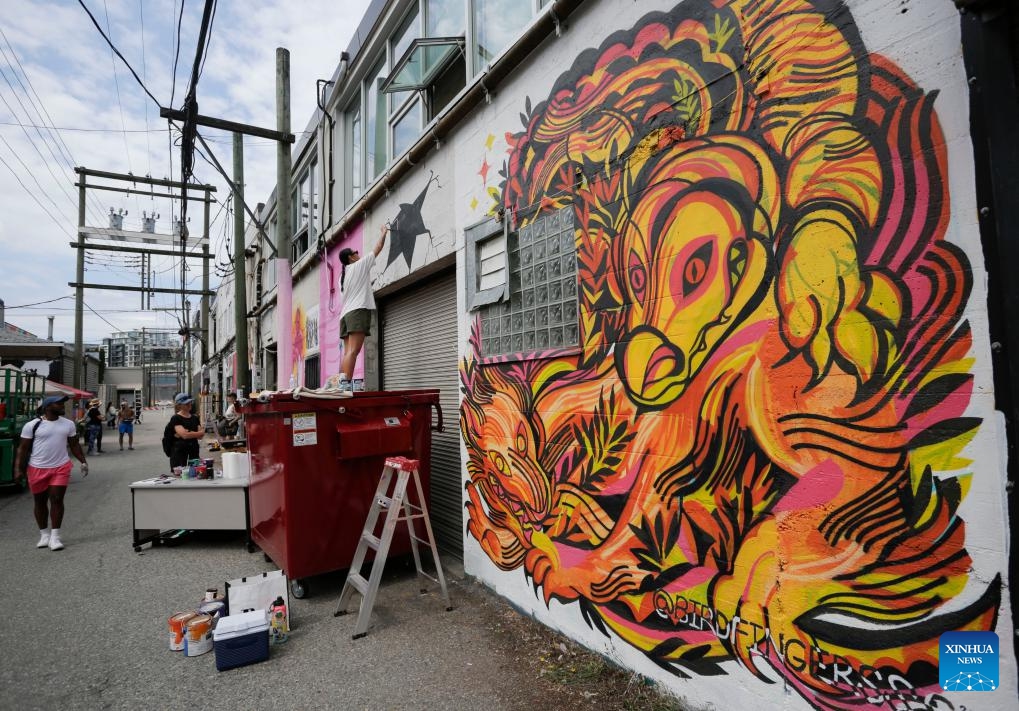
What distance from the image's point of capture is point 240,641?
3.53 metres

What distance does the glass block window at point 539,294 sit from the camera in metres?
3.80

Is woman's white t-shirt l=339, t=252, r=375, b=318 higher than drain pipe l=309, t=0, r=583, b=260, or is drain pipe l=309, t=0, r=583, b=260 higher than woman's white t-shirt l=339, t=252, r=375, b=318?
drain pipe l=309, t=0, r=583, b=260

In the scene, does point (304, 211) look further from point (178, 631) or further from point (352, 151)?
point (178, 631)

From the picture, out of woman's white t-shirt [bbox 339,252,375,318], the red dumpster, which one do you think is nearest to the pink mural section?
woman's white t-shirt [bbox 339,252,375,318]

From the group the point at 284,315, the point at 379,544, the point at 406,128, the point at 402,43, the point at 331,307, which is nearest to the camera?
the point at 379,544

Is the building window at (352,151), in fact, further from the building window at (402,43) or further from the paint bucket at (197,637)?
the paint bucket at (197,637)

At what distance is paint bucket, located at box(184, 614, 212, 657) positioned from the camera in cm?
369

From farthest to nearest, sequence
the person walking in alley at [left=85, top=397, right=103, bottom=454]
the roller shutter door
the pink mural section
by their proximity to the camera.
Answer: 1. the person walking in alley at [left=85, top=397, right=103, bottom=454]
2. the pink mural section
3. the roller shutter door

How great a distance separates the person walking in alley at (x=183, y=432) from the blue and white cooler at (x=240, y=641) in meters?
5.12

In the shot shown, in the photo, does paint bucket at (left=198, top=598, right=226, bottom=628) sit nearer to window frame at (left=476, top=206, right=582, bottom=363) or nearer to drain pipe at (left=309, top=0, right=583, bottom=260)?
window frame at (left=476, top=206, right=582, bottom=363)

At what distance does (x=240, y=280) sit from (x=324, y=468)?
373 inches

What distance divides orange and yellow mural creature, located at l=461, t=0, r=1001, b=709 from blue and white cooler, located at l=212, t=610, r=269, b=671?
1.83 meters

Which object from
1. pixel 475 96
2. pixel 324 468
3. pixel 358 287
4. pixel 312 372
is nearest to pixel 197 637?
pixel 324 468

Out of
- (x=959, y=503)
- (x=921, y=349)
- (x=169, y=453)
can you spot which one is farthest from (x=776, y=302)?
(x=169, y=453)
